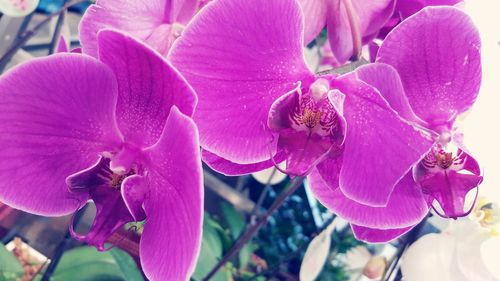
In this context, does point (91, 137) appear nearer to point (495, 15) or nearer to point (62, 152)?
point (62, 152)

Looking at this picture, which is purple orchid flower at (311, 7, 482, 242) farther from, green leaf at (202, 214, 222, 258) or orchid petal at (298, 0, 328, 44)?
green leaf at (202, 214, 222, 258)

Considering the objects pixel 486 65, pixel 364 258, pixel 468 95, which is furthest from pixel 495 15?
pixel 364 258

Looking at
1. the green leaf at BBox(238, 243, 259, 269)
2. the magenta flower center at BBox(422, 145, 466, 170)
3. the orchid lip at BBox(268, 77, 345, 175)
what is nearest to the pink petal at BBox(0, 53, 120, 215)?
the orchid lip at BBox(268, 77, 345, 175)

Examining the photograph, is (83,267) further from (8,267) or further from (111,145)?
(111,145)

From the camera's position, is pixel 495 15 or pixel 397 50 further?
pixel 495 15

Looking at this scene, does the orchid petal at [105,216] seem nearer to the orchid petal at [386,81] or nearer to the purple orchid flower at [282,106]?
the purple orchid flower at [282,106]

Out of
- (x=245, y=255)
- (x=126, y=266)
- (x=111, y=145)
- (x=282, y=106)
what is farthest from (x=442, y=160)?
(x=245, y=255)

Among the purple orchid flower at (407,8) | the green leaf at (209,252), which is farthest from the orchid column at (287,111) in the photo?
the green leaf at (209,252)
